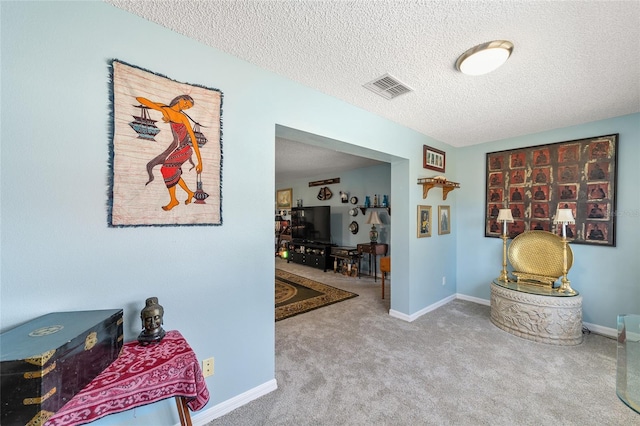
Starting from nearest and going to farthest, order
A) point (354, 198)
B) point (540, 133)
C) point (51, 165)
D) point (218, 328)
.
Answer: point (51, 165)
point (218, 328)
point (540, 133)
point (354, 198)

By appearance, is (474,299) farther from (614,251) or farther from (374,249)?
(374,249)

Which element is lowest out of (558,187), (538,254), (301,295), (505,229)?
(301,295)

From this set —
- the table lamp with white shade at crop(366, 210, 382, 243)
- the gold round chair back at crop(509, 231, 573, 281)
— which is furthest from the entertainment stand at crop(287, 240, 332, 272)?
the gold round chair back at crop(509, 231, 573, 281)

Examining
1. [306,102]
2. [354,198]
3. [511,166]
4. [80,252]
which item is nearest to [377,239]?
[354,198]

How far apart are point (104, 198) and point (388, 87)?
83.2 inches

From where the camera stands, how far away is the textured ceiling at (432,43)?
1.29 meters

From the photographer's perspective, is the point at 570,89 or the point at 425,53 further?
the point at 570,89

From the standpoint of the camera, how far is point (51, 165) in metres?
1.14

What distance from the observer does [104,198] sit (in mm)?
1254

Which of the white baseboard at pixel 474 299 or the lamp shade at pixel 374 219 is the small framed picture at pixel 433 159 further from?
the white baseboard at pixel 474 299

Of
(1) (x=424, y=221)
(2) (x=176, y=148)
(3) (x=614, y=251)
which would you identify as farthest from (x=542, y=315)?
(2) (x=176, y=148)

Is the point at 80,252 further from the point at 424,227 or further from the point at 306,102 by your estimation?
the point at 424,227

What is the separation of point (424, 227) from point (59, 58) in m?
3.51

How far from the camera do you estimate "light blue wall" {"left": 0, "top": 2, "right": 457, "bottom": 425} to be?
42.5 inches
